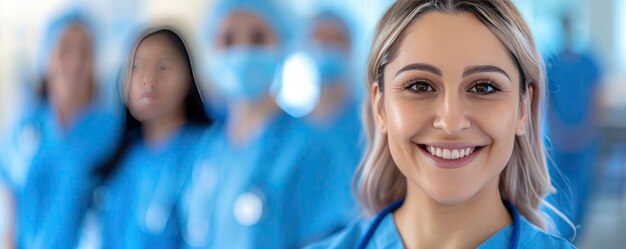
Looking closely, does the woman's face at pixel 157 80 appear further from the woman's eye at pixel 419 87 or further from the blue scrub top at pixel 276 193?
the woman's eye at pixel 419 87

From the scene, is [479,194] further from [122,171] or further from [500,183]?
[122,171]

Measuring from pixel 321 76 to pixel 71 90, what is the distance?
2.13 feet

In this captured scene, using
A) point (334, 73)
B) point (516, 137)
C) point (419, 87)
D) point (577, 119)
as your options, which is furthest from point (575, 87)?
point (419, 87)

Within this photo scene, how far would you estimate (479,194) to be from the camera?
87cm

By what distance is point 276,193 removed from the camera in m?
1.62

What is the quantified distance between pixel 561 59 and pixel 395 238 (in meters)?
1.18

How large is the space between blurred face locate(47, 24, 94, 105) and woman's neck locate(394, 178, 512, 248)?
1329 mm

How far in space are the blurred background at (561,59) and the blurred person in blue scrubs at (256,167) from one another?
4.7 inches

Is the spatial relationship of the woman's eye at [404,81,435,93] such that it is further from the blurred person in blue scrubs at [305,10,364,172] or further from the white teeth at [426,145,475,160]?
the blurred person in blue scrubs at [305,10,364,172]

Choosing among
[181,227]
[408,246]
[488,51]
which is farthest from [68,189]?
[488,51]

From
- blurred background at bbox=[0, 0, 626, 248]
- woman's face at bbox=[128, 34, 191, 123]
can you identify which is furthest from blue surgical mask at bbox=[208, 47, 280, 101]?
woman's face at bbox=[128, 34, 191, 123]

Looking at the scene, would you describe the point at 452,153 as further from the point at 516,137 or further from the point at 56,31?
A: the point at 56,31

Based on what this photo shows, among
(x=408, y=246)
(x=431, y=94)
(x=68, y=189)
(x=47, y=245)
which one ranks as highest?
(x=431, y=94)

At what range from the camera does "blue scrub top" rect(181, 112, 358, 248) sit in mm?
1614
